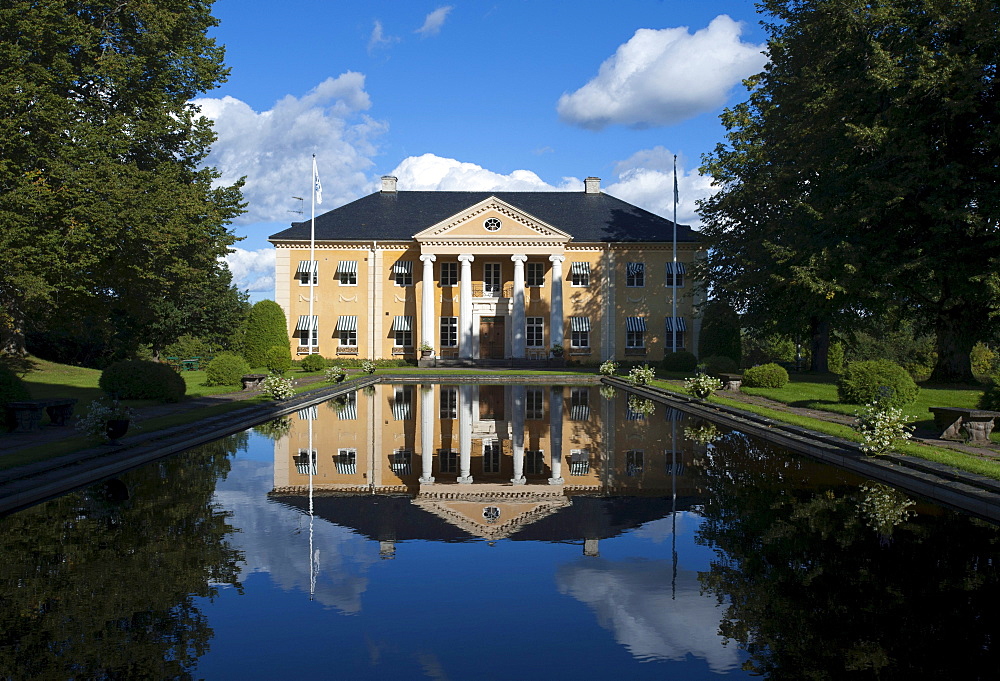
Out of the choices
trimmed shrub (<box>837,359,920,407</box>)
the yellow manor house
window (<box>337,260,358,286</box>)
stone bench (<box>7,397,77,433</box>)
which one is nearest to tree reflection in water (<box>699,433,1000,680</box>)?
trimmed shrub (<box>837,359,920,407</box>)

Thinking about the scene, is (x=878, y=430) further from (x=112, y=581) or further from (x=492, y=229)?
(x=492, y=229)

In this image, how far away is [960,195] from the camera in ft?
86.2

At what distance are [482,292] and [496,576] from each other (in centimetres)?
4645

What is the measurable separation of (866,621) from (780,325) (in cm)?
3535

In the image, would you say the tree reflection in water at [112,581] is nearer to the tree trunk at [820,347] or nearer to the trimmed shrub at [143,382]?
the trimmed shrub at [143,382]

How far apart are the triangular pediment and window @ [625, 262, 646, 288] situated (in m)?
6.36

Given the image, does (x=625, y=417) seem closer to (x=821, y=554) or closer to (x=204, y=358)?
(x=821, y=554)

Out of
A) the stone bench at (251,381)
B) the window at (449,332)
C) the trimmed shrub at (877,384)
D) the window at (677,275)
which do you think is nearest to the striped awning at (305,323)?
the window at (449,332)

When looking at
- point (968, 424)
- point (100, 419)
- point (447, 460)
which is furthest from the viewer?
point (968, 424)

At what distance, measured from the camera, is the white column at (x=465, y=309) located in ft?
166

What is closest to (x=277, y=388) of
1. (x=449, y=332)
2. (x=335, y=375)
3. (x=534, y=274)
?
(x=335, y=375)

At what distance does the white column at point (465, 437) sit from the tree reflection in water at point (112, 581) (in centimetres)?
A: 410

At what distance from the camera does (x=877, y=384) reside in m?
21.7

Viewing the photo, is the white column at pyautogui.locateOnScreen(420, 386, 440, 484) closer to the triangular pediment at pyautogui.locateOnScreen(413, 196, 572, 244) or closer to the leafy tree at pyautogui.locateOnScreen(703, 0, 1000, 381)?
the leafy tree at pyautogui.locateOnScreen(703, 0, 1000, 381)
